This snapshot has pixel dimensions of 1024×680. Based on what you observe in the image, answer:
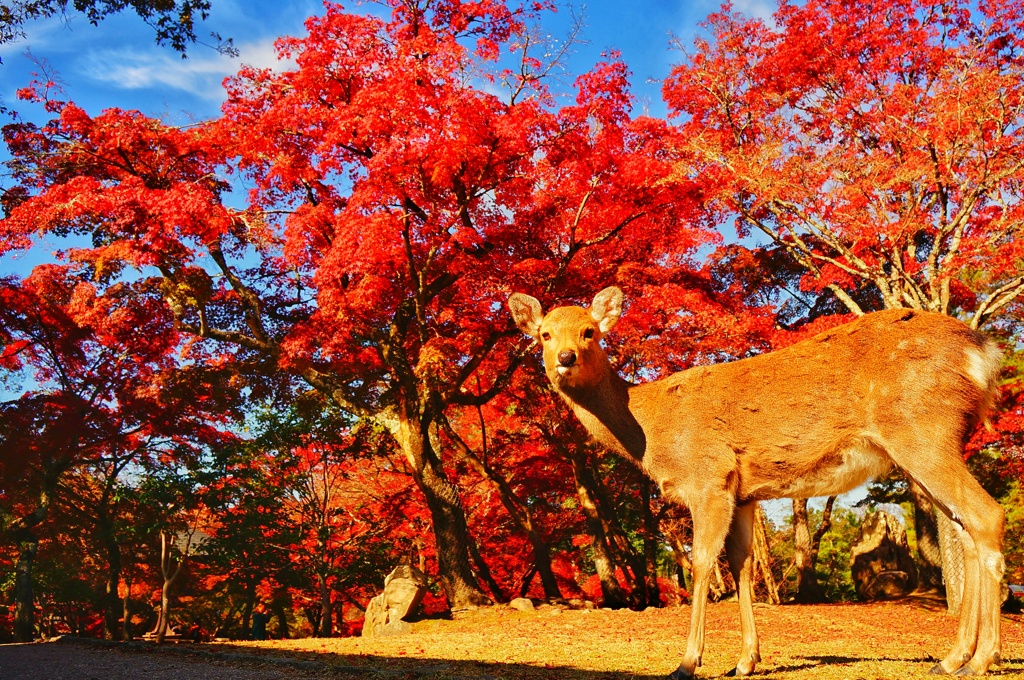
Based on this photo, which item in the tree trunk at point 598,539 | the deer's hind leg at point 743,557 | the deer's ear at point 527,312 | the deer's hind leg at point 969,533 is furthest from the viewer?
the tree trunk at point 598,539

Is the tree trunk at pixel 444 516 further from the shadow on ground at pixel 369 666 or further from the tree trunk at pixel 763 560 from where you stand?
the tree trunk at pixel 763 560

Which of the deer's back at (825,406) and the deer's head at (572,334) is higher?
the deer's head at (572,334)

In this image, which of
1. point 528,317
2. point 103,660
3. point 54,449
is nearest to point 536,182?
point 528,317

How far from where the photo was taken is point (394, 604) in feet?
45.6

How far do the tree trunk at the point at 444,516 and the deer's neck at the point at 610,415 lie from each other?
7.84 metres

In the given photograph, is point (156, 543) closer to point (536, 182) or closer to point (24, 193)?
point (24, 193)

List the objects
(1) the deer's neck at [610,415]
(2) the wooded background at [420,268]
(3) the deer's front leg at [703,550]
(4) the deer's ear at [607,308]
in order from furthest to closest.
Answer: (2) the wooded background at [420,268] < (4) the deer's ear at [607,308] < (1) the deer's neck at [610,415] < (3) the deer's front leg at [703,550]

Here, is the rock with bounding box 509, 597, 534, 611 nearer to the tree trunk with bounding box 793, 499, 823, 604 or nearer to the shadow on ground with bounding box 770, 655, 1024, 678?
the shadow on ground with bounding box 770, 655, 1024, 678

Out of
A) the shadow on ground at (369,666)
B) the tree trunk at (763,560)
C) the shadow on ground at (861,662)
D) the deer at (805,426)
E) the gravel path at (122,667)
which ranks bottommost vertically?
the gravel path at (122,667)

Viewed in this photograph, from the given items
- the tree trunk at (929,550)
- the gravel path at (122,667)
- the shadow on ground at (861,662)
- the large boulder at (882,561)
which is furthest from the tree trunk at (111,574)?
the large boulder at (882,561)

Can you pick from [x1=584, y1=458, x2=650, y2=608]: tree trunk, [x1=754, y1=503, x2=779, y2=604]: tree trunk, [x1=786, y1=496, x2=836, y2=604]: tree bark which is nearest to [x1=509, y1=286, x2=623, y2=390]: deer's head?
[x1=584, y1=458, x2=650, y2=608]: tree trunk

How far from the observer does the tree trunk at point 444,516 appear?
14.2 meters

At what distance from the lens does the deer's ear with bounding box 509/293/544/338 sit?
7.20 metres

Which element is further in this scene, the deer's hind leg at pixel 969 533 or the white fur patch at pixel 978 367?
the white fur patch at pixel 978 367
